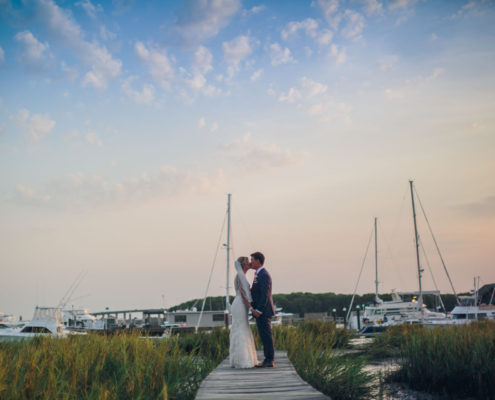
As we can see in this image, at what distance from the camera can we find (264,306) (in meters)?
9.34

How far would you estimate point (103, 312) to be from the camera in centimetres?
9812

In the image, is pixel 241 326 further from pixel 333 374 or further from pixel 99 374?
pixel 99 374

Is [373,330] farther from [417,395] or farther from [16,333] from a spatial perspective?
[417,395]

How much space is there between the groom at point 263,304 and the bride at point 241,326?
174mm

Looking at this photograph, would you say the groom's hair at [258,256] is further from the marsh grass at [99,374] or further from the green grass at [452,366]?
the green grass at [452,366]

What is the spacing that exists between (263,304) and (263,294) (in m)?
0.20

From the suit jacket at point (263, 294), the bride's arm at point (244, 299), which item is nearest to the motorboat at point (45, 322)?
the bride's arm at point (244, 299)

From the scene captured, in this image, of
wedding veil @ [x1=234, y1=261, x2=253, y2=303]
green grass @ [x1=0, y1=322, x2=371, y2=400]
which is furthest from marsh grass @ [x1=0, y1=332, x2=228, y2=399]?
wedding veil @ [x1=234, y1=261, x2=253, y2=303]

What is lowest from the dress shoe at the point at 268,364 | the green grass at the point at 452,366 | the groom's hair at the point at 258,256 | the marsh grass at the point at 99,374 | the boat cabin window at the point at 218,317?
the boat cabin window at the point at 218,317

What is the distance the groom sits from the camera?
9.28 meters

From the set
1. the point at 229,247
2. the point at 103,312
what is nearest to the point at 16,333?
the point at 229,247

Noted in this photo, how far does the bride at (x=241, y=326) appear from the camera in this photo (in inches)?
366

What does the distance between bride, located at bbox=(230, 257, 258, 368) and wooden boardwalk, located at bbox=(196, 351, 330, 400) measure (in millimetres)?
269

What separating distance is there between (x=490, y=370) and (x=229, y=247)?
34133 mm
